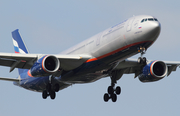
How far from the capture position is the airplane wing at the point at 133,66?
36.7 meters

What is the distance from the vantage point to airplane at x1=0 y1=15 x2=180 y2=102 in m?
31.1

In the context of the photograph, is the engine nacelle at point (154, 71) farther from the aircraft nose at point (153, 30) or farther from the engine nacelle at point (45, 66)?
the engine nacelle at point (45, 66)

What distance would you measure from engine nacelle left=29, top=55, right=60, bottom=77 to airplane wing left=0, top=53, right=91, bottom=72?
2.21 feet

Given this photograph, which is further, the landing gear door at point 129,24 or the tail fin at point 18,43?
the tail fin at point 18,43

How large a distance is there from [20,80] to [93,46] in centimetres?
Answer: 1247

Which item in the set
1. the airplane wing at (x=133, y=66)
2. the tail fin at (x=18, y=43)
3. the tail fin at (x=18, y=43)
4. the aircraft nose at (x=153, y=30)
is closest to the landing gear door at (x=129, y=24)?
the aircraft nose at (x=153, y=30)

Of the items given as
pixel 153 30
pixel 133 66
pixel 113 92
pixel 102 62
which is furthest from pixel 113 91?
pixel 153 30

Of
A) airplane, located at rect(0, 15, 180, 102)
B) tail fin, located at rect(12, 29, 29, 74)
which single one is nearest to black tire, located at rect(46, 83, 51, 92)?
airplane, located at rect(0, 15, 180, 102)

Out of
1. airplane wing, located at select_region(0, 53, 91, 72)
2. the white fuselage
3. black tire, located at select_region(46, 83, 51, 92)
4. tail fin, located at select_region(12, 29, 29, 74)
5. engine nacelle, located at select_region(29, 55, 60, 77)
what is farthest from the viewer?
tail fin, located at select_region(12, 29, 29, 74)

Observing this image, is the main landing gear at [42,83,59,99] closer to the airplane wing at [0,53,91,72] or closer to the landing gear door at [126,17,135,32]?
the airplane wing at [0,53,91,72]

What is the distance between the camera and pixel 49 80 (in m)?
38.6

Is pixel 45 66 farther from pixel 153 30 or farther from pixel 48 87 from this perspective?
pixel 153 30

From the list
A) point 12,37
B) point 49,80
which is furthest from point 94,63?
point 12,37

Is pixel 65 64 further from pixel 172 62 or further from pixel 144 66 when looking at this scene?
pixel 172 62
